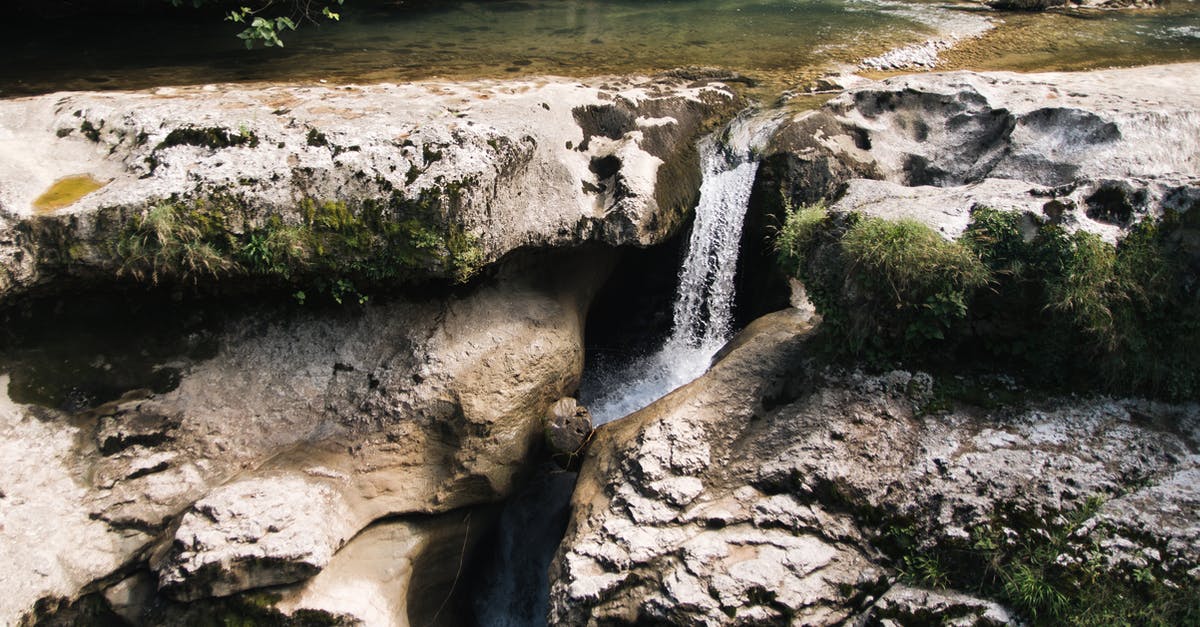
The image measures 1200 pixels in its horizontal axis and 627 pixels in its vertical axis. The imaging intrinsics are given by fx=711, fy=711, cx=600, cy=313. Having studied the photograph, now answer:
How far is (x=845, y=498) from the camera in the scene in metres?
5.52

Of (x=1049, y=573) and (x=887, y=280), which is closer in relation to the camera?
(x=1049, y=573)

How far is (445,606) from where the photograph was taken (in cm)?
681

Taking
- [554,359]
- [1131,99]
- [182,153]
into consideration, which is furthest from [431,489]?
[1131,99]

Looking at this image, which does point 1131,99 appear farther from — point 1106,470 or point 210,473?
point 210,473

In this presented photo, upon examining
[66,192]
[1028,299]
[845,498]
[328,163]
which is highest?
[328,163]

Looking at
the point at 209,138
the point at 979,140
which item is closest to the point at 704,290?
the point at 979,140

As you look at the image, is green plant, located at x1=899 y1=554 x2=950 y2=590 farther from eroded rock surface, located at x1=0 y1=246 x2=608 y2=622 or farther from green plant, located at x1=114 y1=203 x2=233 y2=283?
green plant, located at x1=114 y1=203 x2=233 y2=283

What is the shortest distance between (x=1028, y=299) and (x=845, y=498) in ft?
7.57

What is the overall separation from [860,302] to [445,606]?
15.7 ft

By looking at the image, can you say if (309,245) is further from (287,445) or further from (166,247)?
(287,445)

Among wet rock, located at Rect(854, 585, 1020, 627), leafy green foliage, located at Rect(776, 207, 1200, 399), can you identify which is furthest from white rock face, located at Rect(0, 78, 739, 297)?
wet rock, located at Rect(854, 585, 1020, 627)

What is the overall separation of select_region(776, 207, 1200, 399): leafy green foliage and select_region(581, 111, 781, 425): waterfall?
2271 millimetres

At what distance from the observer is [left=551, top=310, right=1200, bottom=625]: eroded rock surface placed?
5090mm

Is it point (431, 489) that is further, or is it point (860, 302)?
point (431, 489)
